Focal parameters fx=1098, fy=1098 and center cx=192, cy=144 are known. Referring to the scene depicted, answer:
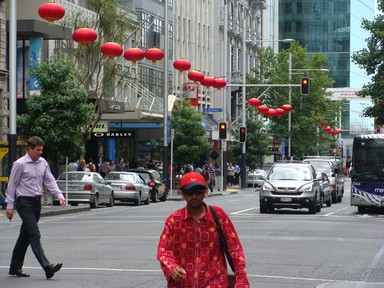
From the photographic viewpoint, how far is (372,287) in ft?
46.9

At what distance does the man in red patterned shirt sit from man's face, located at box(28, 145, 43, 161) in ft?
21.7

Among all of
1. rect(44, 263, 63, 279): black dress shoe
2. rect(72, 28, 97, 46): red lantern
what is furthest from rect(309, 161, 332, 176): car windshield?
rect(44, 263, 63, 279): black dress shoe

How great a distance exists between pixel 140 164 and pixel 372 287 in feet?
174

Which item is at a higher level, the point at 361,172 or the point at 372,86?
the point at 372,86

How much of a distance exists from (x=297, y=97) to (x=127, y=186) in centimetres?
4766

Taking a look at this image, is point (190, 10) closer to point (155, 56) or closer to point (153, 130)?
point (153, 130)

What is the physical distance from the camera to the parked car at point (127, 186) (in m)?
41.7

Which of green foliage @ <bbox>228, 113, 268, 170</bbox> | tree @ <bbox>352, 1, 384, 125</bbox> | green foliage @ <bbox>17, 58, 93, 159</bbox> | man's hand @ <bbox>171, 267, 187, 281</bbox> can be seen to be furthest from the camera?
green foliage @ <bbox>228, 113, 268, 170</bbox>

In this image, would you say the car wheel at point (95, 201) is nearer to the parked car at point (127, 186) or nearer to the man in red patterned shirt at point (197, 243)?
the parked car at point (127, 186)

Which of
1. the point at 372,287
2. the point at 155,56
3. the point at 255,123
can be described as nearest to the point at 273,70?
the point at 255,123

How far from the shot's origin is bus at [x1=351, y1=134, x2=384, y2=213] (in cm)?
3456

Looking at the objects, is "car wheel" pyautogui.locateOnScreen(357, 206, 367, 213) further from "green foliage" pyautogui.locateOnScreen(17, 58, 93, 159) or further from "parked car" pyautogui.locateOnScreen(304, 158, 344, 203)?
"green foliage" pyautogui.locateOnScreen(17, 58, 93, 159)

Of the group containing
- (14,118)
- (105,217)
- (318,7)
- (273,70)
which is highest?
(318,7)

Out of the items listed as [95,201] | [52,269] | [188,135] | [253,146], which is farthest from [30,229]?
[253,146]
